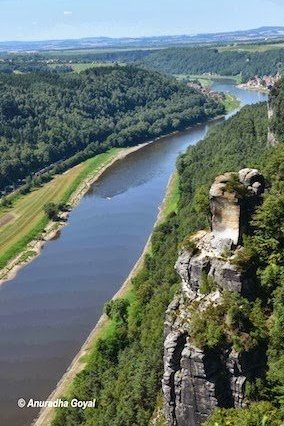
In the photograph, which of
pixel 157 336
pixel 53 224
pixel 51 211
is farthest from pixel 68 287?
pixel 51 211

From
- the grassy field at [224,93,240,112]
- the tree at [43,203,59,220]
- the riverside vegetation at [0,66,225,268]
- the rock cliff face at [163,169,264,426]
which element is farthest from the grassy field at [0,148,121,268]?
the grassy field at [224,93,240,112]

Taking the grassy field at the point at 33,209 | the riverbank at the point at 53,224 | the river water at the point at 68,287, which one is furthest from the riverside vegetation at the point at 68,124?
the river water at the point at 68,287

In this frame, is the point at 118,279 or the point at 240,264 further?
the point at 118,279

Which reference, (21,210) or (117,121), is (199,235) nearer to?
(21,210)

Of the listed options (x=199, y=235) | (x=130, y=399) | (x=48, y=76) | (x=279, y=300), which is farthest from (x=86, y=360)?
(x=48, y=76)

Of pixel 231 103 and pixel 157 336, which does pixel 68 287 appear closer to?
pixel 157 336

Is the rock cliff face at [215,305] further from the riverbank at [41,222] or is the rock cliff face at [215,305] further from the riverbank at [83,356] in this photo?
the riverbank at [41,222]

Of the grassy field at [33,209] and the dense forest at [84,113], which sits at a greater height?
the dense forest at [84,113]
